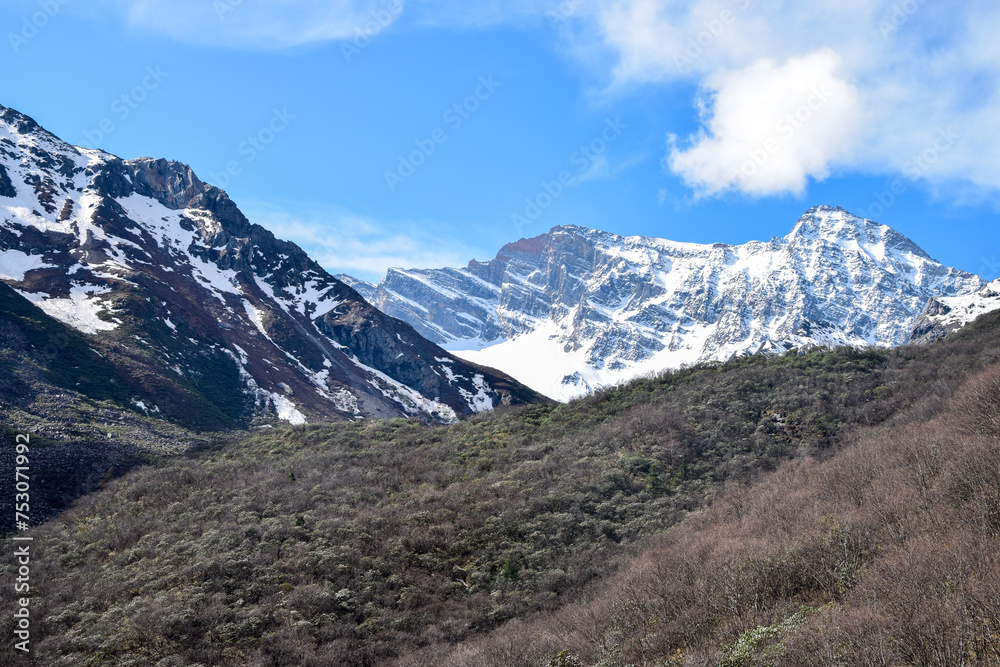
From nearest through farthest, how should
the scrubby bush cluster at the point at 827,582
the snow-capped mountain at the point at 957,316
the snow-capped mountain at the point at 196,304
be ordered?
the scrubby bush cluster at the point at 827,582 → the snow-capped mountain at the point at 196,304 → the snow-capped mountain at the point at 957,316

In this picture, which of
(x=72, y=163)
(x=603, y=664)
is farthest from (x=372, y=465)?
(x=72, y=163)

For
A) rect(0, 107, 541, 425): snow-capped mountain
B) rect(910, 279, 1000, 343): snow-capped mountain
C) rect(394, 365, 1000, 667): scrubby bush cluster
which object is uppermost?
rect(0, 107, 541, 425): snow-capped mountain

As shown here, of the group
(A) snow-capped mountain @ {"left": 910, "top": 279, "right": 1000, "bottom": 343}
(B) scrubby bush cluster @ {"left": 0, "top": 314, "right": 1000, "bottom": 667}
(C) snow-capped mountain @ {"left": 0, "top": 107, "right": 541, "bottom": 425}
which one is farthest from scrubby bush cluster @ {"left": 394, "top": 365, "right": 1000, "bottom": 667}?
(A) snow-capped mountain @ {"left": 910, "top": 279, "right": 1000, "bottom": 343}

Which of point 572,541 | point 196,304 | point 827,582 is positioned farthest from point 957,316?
point 196,304

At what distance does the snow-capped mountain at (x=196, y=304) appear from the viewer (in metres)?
81.5

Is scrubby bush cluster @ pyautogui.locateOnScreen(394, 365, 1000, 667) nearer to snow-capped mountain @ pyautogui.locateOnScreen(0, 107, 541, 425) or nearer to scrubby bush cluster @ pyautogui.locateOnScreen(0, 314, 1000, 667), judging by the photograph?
scrubby bush cluster @ pyautogui.locateOnScreen(0, 314, 1000, 667)

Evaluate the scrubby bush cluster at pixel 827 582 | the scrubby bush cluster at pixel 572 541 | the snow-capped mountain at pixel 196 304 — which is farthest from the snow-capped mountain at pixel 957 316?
the scrubby bush cluster at pixel 827 582

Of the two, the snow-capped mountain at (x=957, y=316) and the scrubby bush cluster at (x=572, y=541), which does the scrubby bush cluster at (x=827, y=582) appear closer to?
the scrubby bush cluster at (x=572, y=541)

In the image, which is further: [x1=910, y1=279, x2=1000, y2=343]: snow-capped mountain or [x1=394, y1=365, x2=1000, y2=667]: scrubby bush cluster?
[x1=910, y1=279, x2=1000, y2=343]: snow-capped mountain

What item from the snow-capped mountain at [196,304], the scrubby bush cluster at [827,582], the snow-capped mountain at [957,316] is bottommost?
the scrubby bush cluster at [827,582]

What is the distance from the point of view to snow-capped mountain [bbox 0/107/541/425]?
8150 centimetres

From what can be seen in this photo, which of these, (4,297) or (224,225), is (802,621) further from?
(224,225)

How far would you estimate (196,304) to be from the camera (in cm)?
10388

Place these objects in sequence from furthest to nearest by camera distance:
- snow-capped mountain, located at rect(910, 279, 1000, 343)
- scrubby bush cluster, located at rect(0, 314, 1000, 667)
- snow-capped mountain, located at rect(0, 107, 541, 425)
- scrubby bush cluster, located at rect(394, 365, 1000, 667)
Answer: snow-capped mountain, located at rect(910, 279, 1000, 343), snow-capped mountain, located at rect(0, 107, 541, 425), scrubby bush cluster, located at rect(0, 314, 1000, 667), scrubby bush cluster, located at rect(394, 365, 1000, 667)
